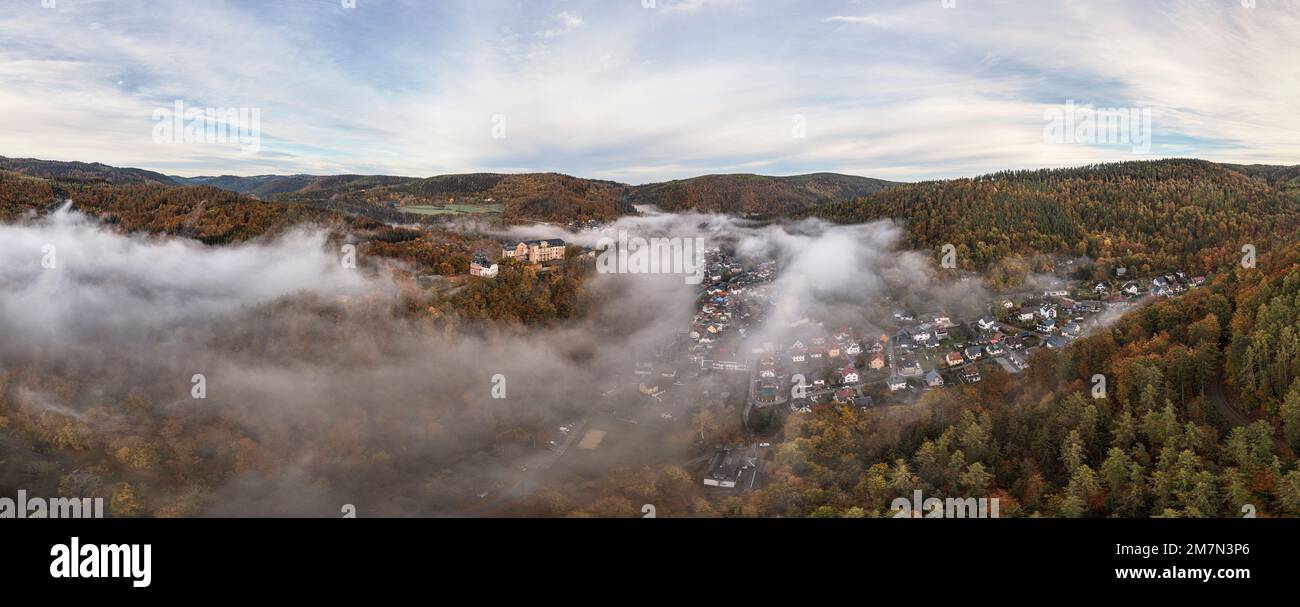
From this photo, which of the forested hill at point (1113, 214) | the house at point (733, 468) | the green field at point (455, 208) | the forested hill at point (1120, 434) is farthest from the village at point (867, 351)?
the green field at point (455, 208)

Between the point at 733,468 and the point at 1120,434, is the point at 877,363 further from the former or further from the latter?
the point at 1120,434

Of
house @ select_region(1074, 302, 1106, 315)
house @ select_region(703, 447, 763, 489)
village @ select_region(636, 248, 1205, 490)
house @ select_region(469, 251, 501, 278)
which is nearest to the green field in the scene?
house @ select_region(469, 251, 501, 278)

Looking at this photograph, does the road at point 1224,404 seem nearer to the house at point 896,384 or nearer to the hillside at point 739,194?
the house at point 896,384

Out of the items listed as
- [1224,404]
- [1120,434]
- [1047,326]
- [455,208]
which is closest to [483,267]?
[1120,434]

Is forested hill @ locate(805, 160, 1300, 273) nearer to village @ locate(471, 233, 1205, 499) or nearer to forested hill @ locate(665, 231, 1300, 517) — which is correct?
village @ locate(471, 233, 1205, 499)
